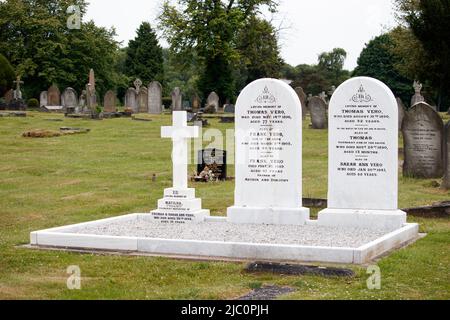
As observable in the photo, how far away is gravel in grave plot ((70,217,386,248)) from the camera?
11367 mm

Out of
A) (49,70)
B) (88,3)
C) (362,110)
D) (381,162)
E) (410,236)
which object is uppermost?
(88,3)

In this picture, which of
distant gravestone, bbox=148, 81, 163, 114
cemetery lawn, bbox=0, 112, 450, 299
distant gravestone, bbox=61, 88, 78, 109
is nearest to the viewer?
cemetery lawn, bbox=0, 112, 450, 299

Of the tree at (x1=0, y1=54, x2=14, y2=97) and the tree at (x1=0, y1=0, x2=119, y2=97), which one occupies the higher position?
the tree at (x1=0, y1=0, x2=119, y2=97)

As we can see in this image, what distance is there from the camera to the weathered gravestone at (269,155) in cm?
1316

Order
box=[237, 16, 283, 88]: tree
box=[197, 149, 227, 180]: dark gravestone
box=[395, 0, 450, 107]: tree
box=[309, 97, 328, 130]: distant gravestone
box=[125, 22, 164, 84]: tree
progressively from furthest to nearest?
box=[125, 22, 164, 84]: tree → box=[237, 16, 283, 88]: tree → box=[309, 97, 328, 130]: distant gravestone → box=[395, 0, 450, 107]: tree → box=[197, 149, 227, 180]: dark gravestone

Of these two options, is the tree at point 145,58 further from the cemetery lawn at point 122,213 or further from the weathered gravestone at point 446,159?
the weathered gravestone at point 446,159

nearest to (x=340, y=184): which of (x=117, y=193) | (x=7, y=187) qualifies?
(x=117, y=193)

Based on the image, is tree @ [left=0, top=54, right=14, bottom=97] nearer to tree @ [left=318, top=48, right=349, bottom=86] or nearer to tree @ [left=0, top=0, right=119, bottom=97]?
tree @ [left=0, top=0, right=119, bottom=97]

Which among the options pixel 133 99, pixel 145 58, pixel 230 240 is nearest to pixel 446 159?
pixel 230 240

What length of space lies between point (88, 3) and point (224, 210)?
5590 cm

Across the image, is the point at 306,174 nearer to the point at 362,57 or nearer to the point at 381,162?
the point at 381,162

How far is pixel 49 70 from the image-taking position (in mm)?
60094

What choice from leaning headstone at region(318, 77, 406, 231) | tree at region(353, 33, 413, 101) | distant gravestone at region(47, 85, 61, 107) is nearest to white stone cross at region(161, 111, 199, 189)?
leaning headstone at region(318, 77, 406, 231)

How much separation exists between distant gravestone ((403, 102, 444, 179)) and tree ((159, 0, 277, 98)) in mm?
35280
